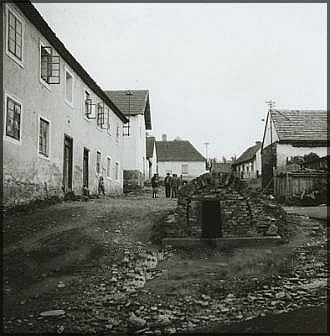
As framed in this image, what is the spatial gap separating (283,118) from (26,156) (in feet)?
76.5

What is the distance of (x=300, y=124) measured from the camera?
3198 cm

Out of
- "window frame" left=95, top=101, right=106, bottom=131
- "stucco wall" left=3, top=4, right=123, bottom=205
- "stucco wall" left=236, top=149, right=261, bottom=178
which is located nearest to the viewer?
"stucco wall" left=3, top=4, right=123, bottom=205

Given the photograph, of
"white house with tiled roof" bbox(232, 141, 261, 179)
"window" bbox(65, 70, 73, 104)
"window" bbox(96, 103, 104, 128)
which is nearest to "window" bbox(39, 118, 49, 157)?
"window" bbox(65, 70, 73, 104)

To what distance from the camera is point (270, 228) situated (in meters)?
12.0

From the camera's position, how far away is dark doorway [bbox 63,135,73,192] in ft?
59.2

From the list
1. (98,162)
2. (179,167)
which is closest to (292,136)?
(98,162)

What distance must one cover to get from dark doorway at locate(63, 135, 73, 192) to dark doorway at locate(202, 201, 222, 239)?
7.12m

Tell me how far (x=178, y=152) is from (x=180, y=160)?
1547 millimetres

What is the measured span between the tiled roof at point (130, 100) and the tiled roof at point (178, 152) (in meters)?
26.2

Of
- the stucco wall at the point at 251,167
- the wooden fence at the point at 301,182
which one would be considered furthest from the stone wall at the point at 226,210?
the stucco wall at the point at 251,167

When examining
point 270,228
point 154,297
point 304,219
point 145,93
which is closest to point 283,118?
point 145,93

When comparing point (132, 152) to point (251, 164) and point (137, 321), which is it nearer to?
point (251, 164)

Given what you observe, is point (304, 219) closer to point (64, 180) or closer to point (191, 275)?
point (191, 275)

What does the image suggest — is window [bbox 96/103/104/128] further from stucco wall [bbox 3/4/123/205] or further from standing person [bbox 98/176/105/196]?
stucco wall [bbox 3/4/123/205]
